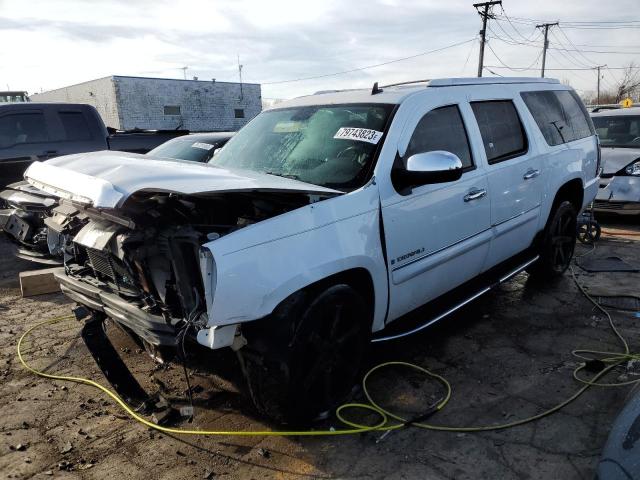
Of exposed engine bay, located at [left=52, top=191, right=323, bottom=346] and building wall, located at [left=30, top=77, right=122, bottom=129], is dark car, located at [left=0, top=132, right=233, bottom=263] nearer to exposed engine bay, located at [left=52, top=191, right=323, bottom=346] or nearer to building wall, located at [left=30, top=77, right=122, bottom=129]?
exposed engine bay, located at [left=52, top=191, right=323, bottom=346]

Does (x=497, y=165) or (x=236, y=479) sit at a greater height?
(x=497, y=165)

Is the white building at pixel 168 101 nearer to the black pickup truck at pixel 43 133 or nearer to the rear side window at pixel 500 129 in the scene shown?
the black pickup truck at pixel 43 133

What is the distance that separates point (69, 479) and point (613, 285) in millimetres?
5167

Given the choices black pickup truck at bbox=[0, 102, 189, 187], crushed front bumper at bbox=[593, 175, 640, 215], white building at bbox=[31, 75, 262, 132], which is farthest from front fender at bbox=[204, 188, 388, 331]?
white building at bbox=[31, 75, 262, 132]

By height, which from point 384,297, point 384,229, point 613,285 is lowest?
point 613,285

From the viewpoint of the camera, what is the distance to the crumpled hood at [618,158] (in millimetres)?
8062

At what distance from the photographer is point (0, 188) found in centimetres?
721

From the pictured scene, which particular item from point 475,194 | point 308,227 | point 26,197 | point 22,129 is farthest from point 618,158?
point 22,129

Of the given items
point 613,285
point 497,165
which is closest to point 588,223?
point 613,285

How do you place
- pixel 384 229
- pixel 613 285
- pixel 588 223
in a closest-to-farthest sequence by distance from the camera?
pixel 384 229 < pixel 613 285 < pixel 588 223

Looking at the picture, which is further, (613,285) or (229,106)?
(229,106)

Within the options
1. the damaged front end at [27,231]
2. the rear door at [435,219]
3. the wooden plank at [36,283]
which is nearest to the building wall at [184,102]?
the damaged front end at [27,231]

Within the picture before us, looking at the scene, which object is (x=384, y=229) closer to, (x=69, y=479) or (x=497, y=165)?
A: (x=497, y=165)

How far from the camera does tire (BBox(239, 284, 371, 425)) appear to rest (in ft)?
8.42
